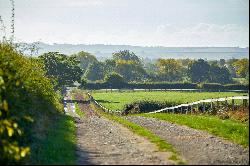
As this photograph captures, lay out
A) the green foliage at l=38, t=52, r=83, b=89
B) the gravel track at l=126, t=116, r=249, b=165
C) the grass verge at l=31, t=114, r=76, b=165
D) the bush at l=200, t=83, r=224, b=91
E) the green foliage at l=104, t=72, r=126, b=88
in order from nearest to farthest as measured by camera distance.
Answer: the grass verge at l=31, t=114, r=76, b=165 < the gravel track at l=126, t=116, r=249, b=165 < the green foliage at l=38, t=52, r=83, b=89 < the bush at l=200, t=83, r=224, b=91 < the green foliage at l=104, t=72, r=126, b=88

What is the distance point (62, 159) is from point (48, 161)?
0.60 m

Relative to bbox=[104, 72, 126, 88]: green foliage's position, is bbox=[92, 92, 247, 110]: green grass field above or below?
below

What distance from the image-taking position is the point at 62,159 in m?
14.6

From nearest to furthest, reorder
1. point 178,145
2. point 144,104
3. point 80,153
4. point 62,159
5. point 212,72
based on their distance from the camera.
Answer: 1. point 62,159
2. point 80,153
3. point 178,145
4. point 144,104
5. point 212,72

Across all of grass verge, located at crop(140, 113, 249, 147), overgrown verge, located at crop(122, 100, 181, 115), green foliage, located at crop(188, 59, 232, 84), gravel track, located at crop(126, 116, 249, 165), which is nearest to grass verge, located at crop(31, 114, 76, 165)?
gravel track, located at crop(126, 116, 249, 165)

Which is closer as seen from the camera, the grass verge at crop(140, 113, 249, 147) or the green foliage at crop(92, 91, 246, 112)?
the grass verge at crop(140, 113, 249, 147)

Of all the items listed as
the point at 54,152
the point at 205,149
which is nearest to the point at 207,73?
the point at 205,149

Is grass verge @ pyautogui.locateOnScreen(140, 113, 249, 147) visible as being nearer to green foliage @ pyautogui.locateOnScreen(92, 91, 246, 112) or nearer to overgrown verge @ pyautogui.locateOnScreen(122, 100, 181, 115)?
overgrown verge @ pyautogui.locateOnScreen(122, 100, 181, 115)

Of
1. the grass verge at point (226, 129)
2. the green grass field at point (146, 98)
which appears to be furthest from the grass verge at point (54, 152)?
the green grass field at point (146, 98)

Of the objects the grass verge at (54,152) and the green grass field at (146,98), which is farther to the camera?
the green grass field at (146,98)

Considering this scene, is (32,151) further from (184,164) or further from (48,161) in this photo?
(184,164)

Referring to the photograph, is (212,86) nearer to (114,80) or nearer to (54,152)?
(114,80)

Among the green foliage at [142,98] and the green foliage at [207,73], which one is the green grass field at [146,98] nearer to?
the green foliage at [142,98]

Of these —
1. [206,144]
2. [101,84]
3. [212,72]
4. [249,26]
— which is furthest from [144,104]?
[212,72]
